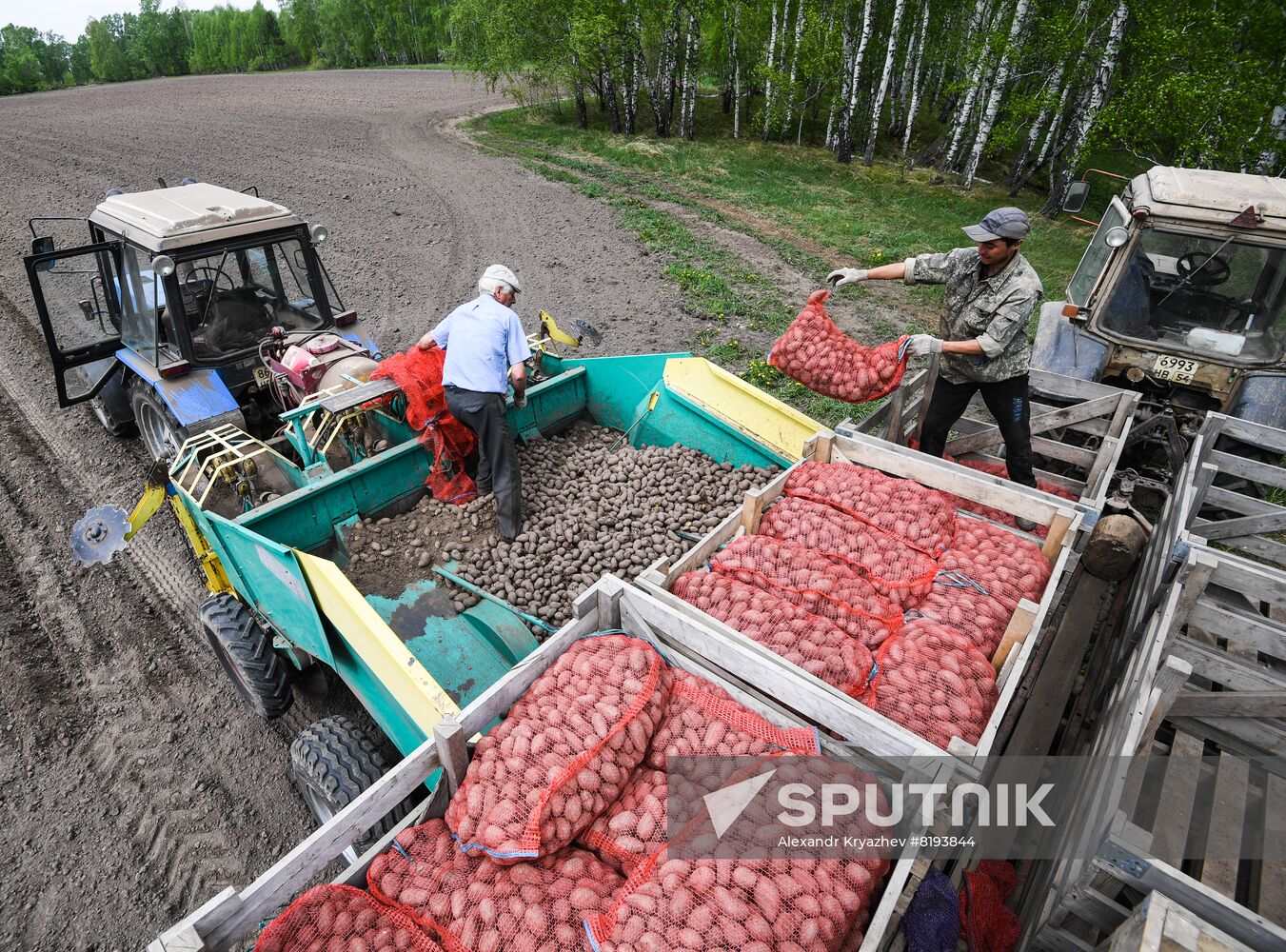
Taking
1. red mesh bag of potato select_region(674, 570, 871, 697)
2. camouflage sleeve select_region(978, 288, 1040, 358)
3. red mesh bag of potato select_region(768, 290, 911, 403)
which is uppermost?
camouflage sleeve select_region(978, 288, 1040, 358)

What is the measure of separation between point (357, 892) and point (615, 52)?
22299 millimetres

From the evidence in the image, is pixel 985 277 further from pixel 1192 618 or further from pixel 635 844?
pixel 635 844

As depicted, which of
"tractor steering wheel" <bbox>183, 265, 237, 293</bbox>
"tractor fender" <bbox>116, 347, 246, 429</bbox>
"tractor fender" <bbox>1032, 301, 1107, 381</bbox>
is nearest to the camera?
"tractor fender" <bbox>116, 347, 246, 429</bbox>

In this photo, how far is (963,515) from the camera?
12.8 feet

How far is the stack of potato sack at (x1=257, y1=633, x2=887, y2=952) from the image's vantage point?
1.94 m

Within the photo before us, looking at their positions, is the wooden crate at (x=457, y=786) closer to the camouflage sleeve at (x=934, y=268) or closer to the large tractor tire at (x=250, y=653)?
the large tractor tire at (x=250, y=653)

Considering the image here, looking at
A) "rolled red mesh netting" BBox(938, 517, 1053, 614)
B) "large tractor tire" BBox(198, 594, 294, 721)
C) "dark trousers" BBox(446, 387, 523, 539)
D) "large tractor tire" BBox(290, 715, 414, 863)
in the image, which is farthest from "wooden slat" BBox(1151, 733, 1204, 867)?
"large tractor tire" BBox(198, 594, 294, 721)

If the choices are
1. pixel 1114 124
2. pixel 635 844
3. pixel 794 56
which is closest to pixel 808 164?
pixel 794 56

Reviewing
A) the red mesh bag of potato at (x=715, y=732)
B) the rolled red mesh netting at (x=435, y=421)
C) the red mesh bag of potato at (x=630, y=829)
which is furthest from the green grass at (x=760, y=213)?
the red mesh bag of potato at (x=630, y=829)

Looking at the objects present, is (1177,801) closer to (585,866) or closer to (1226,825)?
(1226,825)

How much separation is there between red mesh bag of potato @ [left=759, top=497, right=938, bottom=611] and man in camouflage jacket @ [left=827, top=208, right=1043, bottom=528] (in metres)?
1.37

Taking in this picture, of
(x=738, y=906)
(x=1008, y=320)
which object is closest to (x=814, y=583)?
(x=738, y=906)

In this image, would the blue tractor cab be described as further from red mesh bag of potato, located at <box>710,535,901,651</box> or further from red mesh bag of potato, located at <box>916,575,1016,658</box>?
red mesh bag of potato, located at <box>916,575,1016,658</box>

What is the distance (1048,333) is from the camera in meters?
6.20
